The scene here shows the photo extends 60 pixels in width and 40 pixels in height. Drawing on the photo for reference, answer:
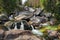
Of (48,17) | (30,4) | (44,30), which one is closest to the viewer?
(44,30)

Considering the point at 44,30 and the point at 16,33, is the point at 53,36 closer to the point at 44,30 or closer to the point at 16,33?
the point at 44,30

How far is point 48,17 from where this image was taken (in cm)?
2441

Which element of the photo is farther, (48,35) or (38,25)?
(38,25)

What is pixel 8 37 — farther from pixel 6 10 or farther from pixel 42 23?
pixel 6 10

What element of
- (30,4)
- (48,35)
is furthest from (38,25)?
(30,4)

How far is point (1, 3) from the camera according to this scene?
2448cm

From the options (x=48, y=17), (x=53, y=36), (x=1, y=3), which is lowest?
(x=53, y=36)

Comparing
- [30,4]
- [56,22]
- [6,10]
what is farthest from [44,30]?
[30,4]

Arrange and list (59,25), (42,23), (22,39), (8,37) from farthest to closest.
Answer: (42,23) < (59,25) < (8,37) < (22,39)

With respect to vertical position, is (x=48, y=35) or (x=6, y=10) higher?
(x=6, y=10)

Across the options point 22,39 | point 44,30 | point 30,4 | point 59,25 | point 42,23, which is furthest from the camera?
point 30,4

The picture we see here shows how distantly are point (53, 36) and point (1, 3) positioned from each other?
10.0 m

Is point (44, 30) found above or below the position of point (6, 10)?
below

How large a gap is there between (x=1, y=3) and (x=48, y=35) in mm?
9436
